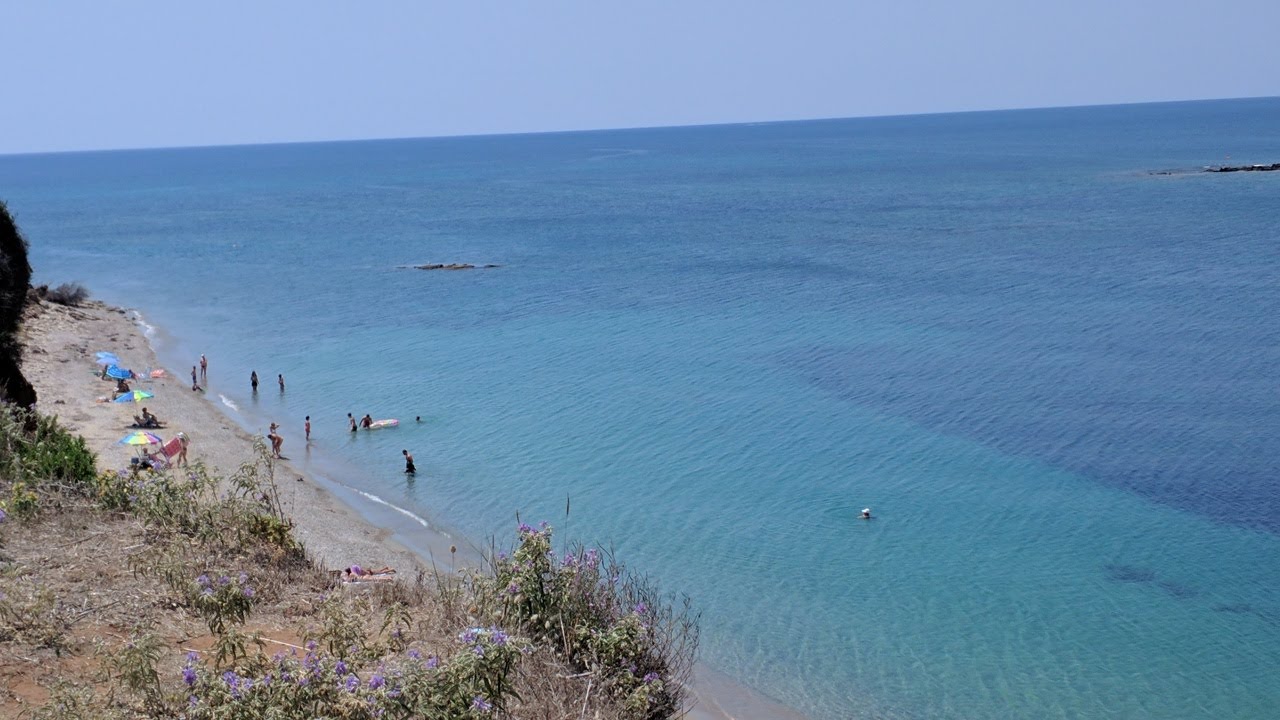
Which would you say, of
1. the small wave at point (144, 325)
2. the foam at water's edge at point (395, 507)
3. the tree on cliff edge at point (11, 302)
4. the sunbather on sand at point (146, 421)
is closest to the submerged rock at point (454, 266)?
the small wave at point (144, 325)

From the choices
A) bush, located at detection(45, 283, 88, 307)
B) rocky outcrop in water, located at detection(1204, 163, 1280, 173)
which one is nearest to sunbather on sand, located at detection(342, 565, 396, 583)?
bush, located at detection(45, 283, 88, 307)

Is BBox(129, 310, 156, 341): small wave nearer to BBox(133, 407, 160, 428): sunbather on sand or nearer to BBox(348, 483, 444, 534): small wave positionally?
BBox(133, 407, 160, 428): sunbather on sand

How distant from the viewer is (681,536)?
27.5 m

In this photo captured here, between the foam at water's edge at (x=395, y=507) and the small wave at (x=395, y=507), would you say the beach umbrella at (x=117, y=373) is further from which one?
the small wave at (x=395, y=507)

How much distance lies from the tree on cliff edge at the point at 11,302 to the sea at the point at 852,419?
9243 mm

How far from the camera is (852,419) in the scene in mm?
36688

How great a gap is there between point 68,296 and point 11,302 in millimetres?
33284

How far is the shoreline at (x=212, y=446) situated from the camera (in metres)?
20.7

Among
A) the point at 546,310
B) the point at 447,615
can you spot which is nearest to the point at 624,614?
the point at 447,615

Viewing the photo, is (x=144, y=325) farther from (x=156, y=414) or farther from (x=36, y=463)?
(x=36, y=463)

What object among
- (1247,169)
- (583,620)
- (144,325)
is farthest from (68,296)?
(1247,169)

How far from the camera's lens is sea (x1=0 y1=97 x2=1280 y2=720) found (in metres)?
22.0

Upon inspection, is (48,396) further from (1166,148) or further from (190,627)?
(1166,148)

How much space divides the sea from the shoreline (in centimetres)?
64
